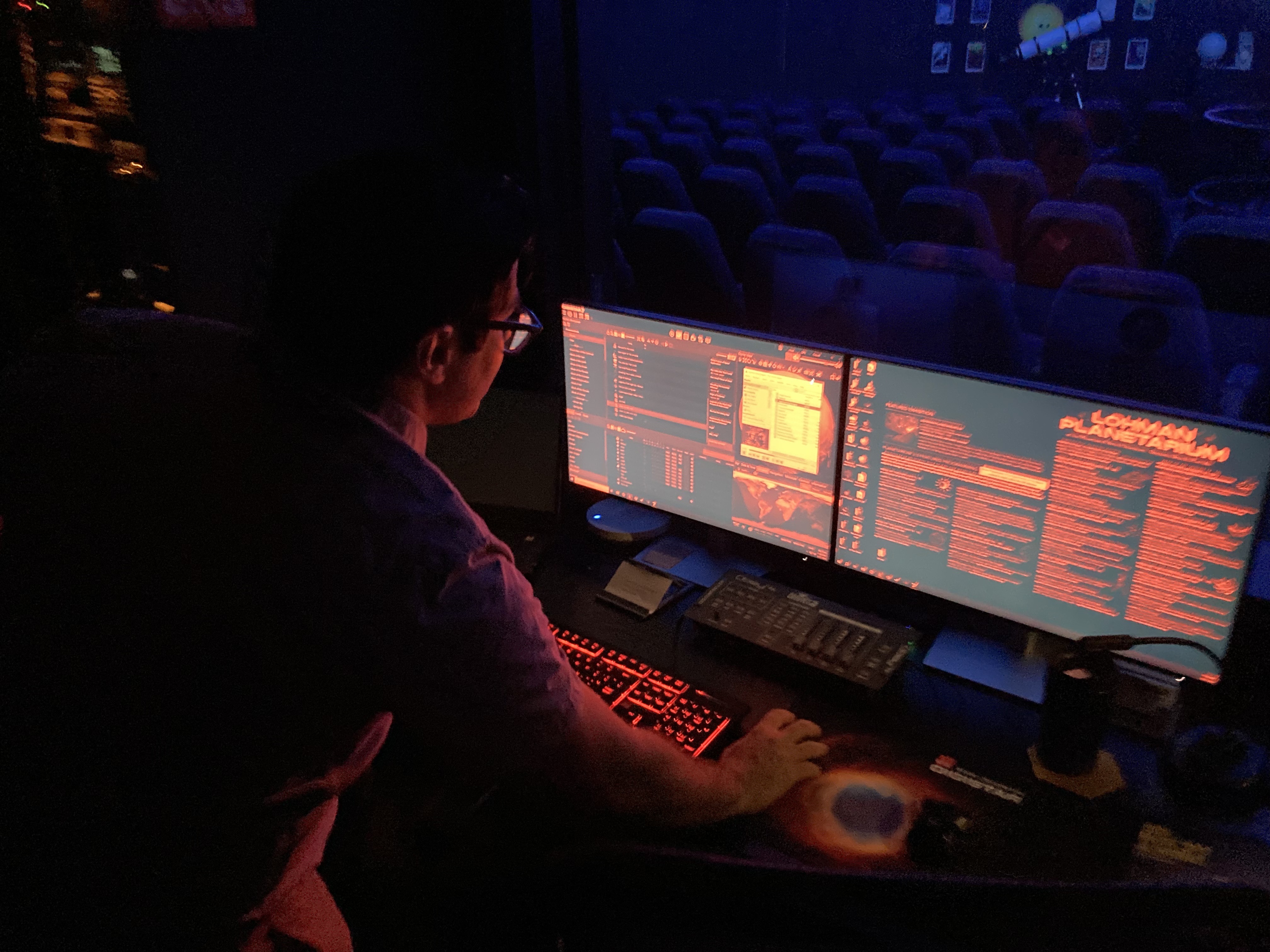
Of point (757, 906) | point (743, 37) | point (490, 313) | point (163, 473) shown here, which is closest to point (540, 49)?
point (490, 313)

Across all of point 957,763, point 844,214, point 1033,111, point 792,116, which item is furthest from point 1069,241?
point 1033,111

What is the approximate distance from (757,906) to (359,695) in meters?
0.64

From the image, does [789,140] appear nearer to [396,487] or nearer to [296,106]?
[296,106]

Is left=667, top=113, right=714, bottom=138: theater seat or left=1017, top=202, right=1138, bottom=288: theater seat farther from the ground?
left=667, top=113, right=714, bottom=138: theater seat

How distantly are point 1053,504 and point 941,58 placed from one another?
40.7ft

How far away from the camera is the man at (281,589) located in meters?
0.88

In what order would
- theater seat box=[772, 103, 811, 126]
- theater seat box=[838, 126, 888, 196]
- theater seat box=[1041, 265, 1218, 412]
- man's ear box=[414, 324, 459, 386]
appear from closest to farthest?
1. man's ear box=[414, 324, 459, 386]
2. theater seat box=[1041, 265, 1218, 412]
3. theater seat box=[838, 126, 888, 196]
4. theater seat box=[772, 103, 811, 126]

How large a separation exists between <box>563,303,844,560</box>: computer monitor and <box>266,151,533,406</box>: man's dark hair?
0.63 meters

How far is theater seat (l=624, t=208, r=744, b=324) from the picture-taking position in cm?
A: 369

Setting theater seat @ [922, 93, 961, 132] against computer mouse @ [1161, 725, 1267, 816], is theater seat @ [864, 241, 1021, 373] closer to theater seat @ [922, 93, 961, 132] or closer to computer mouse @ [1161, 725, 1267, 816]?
computer mouse @ [1161, 725, 1267, 816]

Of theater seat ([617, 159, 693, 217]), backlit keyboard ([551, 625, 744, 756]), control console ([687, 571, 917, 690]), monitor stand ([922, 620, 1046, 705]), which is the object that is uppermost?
theater seat ([617, 159, 693, 217])

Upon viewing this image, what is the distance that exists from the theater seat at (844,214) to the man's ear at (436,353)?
12.8 ft

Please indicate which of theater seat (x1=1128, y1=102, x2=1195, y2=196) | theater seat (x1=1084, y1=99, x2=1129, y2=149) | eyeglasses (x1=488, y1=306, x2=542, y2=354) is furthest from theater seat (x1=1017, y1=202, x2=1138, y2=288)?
theater seat (x1=1084, y1=99, x2=1129, y2=149)

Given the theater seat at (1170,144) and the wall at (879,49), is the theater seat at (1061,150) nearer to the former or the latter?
the theater seat at (1170,144)
